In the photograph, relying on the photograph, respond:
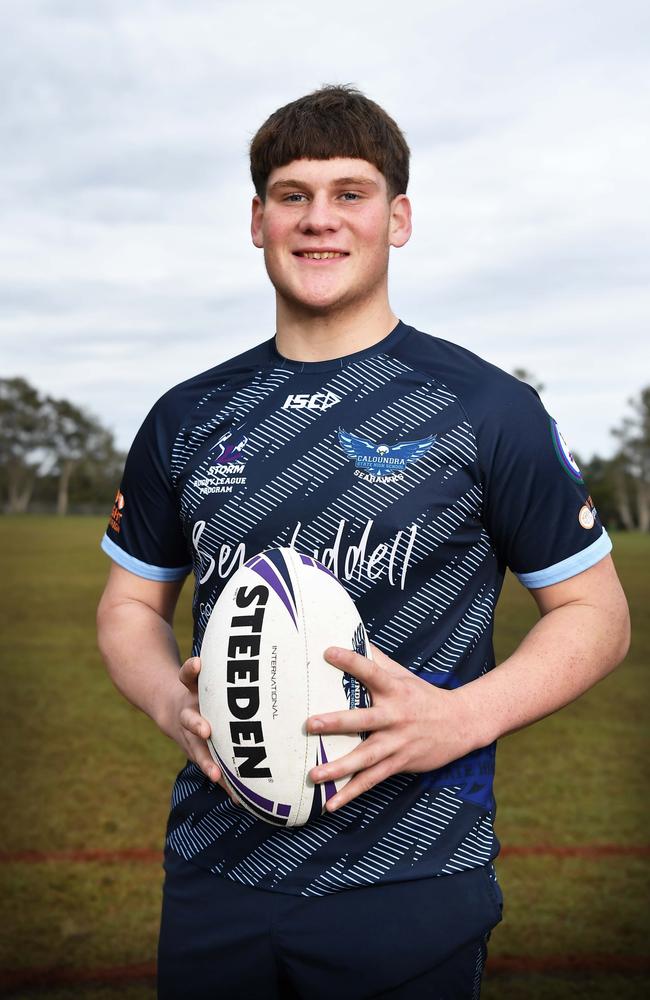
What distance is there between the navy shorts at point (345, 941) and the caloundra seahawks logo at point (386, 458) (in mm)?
897

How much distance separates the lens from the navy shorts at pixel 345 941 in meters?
2.34

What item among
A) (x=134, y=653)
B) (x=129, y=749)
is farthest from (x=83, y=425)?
(x=134, y=653)

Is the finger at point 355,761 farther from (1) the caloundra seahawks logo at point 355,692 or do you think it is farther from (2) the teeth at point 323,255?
(2) the teeth at point 323,255

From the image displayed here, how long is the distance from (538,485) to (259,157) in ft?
3.38

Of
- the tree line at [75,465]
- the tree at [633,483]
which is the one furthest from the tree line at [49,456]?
the tree at [633,483]

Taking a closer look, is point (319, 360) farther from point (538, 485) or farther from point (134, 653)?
point (134, 653)

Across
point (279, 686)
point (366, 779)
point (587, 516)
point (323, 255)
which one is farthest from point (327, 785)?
point (323, 255)

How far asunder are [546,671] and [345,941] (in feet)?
2.37

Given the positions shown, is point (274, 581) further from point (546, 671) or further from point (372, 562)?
point (546, 671)

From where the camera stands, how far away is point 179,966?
2.47 m

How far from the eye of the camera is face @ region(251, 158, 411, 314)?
2.48 meters

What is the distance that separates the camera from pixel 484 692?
2.31 m

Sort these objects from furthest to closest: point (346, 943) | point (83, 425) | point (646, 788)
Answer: point (83, 425) → point (646, 788) → point (346, 943)

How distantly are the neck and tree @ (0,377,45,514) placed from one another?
275ft
